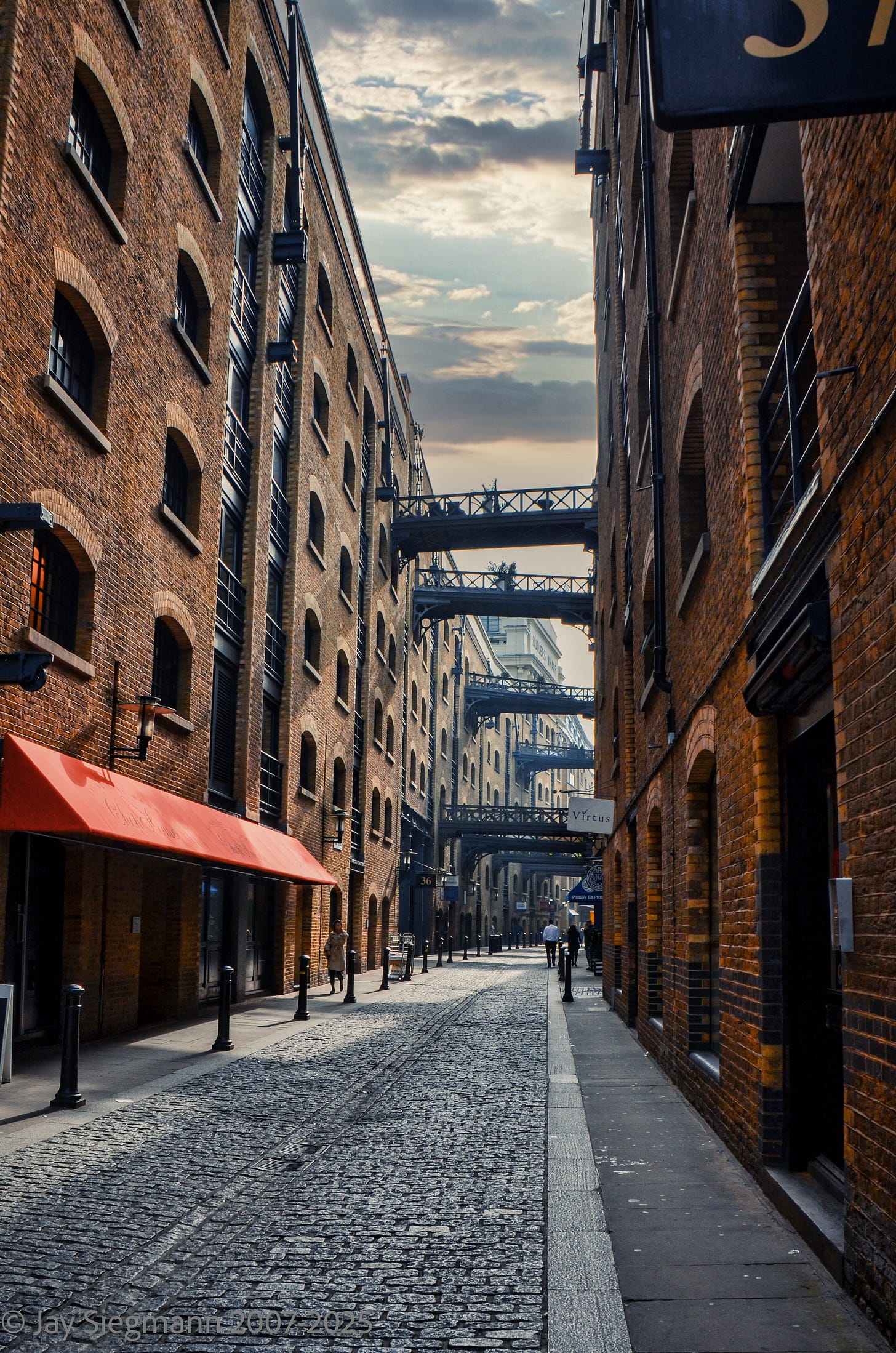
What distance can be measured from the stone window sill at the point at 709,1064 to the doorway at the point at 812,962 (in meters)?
1.67

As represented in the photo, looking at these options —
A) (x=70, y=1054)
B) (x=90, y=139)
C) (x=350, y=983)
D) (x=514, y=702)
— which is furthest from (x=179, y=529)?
(x=514, y=702)

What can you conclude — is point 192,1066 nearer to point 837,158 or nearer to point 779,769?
point 779,769

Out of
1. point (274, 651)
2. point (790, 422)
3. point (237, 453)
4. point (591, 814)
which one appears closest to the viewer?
point (790, 422)

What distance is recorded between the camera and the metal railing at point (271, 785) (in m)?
19.7

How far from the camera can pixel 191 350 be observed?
50.2 feet

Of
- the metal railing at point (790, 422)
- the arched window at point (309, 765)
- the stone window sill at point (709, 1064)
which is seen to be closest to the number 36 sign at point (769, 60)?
the metal railing at point (790, 422)

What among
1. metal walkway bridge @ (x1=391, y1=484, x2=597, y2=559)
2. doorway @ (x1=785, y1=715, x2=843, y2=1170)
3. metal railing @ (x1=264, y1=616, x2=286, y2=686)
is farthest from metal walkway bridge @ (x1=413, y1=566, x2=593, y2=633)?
doorway @ (x1=785, y1=715, x2=843, y2=1170)

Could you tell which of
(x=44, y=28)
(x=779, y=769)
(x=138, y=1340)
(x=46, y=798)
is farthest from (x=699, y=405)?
(x=138, y=1340)

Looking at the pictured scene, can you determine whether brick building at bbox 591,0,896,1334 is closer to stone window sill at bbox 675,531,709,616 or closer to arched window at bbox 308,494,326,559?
stone window sill at bbox 675,531,709,616

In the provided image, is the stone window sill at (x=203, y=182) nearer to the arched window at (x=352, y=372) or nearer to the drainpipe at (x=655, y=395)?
the drainpipe at (x=655, y=395)

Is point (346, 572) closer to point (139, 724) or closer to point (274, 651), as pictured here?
point (274, 651)

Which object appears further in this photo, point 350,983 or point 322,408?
point 322,408

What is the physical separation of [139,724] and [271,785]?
24.3ft

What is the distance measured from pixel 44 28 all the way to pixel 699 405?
7.01 m
